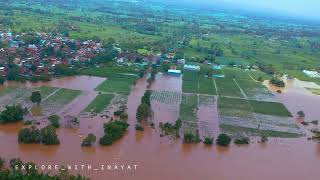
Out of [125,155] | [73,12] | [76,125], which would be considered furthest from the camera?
[73,12]

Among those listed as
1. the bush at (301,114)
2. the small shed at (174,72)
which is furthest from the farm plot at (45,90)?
the bush at (301,114)

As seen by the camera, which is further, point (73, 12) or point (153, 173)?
point (73, 12)

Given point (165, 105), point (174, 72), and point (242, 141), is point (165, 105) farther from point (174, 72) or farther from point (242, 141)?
point (174, 72)

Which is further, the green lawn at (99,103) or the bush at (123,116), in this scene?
the green lawn at (99,103)

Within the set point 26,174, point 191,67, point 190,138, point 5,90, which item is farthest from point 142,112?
point 191,67

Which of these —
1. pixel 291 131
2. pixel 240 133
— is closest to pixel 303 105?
pixel 291 131

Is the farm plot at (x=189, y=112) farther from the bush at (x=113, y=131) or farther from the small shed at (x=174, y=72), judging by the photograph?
the small shed at (x=174, y=72)

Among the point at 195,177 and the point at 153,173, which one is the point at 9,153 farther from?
the point at 195,177
